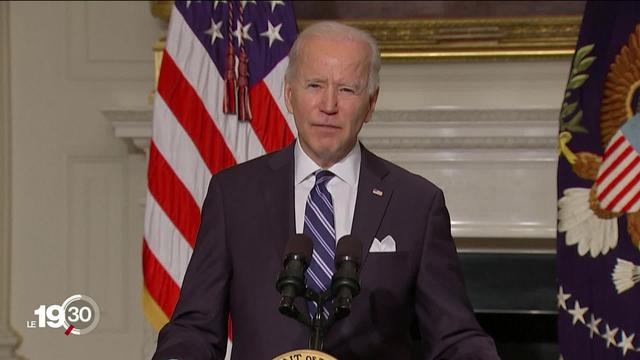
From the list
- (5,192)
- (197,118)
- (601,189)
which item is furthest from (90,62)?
(601,189)

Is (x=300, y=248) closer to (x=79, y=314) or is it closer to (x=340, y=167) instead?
(x=340, y=167)

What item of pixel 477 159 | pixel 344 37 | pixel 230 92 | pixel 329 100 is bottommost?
pixel 477 159

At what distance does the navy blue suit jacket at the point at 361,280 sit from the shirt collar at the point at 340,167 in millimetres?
20

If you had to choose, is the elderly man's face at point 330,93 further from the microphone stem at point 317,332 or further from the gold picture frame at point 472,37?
the gold picture frame at point 472,37

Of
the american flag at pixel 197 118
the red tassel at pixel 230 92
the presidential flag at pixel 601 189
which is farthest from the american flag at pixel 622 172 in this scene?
the red tassel at pixel 230 92

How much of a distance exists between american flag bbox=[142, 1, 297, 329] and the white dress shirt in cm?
175

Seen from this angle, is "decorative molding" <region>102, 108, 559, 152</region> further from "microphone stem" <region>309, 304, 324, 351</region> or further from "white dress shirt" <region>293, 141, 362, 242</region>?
"microphone stem" <region>309, 304, 324, 351</region>

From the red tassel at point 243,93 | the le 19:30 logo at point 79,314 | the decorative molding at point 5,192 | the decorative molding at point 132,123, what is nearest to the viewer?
the le 19:30 logo at point 79,314

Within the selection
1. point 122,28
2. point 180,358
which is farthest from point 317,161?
point 122,28

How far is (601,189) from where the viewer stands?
3.69 m

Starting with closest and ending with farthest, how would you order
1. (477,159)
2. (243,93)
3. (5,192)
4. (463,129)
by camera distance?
(243,93), (463,129), (477,159), (5,192)

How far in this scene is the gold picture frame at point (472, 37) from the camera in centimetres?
446

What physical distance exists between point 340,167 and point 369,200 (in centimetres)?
10

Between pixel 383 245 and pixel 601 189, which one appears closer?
pixel 383 245
